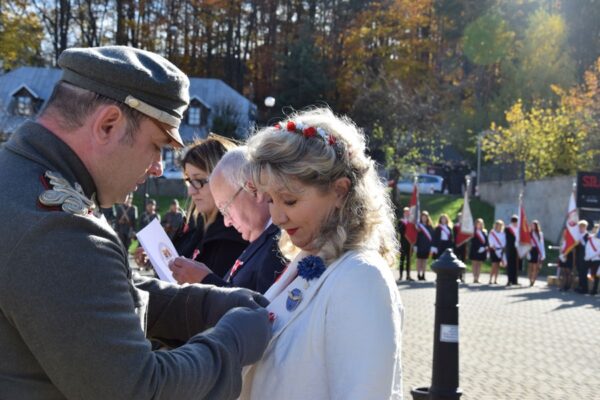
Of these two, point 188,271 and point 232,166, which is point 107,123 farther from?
point 232,166

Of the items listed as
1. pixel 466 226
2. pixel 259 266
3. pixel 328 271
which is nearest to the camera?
pixel 328 271

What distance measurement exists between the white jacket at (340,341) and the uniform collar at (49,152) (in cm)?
85

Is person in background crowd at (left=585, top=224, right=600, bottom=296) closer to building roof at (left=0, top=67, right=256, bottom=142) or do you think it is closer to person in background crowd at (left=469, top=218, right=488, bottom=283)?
person in background crowd at (left=469, top=218, right=488, bottom=283)

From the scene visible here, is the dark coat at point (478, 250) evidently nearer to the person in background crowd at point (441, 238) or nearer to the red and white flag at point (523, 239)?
the person in background crowd at point (441, 238)

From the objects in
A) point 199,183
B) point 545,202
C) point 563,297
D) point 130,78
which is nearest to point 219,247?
point 199,183

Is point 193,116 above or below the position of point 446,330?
above

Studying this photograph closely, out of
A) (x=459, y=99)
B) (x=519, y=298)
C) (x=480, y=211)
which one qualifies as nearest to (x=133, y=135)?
(x=519, y=298)

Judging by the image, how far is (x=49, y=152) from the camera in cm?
210

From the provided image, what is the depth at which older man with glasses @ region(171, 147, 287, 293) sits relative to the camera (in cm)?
379

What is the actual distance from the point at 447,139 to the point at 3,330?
56.5 metres

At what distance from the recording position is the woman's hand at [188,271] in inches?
157

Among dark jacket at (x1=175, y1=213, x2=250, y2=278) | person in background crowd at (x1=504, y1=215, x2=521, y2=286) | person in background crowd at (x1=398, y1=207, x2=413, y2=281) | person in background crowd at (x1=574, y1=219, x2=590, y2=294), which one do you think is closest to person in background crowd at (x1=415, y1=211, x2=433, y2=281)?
person in background crowd at (x1=398, y1=207, x2=413, y2=281)

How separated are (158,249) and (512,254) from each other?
75.3 feet

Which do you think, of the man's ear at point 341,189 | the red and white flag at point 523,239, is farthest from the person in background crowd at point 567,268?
the man's ear at point 341,189
